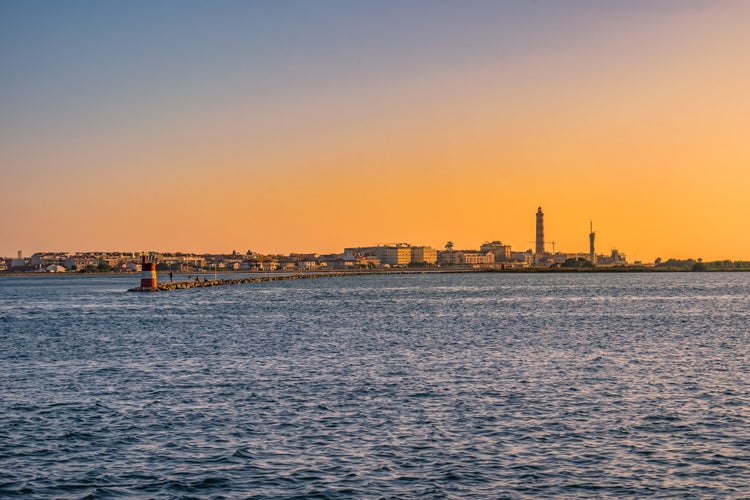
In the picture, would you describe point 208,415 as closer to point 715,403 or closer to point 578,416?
point 578,416

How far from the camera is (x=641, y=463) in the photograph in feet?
62.0

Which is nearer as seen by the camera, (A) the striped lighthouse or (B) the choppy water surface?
(B) the choppy water surface

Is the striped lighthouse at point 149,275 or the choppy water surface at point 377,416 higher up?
the striped lighthouse at point 149,275

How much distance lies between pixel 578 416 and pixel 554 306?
214 ft

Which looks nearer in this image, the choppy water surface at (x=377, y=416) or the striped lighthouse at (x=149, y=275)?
the choppy water surface at (x=377, y=416)

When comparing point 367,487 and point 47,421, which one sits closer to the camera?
point 367,487

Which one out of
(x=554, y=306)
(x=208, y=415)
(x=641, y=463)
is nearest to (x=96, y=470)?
(x=208, y=415)

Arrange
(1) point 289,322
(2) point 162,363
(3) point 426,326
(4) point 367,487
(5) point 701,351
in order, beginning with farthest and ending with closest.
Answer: (1) point 289,322 < (3) point 426,326 < (5) point 701,351 < (2) point 162,363 < (4) point 367,487

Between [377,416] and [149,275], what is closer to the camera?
[377,416]

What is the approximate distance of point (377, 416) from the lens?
2417cm

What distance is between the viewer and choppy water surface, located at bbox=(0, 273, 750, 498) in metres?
17.8

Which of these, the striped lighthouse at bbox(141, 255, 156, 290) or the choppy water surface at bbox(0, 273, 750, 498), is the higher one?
the striped lighthouse at bbox(141, 255, 156, 290)

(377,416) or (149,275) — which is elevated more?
(149,275)

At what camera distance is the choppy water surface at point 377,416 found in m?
17.8
